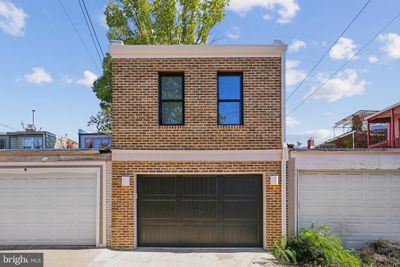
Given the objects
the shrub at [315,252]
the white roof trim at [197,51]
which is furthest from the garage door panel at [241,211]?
the white roof trim at [197,51]

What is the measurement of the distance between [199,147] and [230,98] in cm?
167

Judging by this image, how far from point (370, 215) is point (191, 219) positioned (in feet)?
16.7

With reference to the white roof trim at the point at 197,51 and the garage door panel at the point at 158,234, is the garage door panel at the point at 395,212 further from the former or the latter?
the garage door panel at the point at 158,234

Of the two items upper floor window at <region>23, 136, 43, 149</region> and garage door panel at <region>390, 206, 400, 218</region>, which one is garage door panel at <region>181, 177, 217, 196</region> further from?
upper floor window at <region>23, 136, 43, 149</region>

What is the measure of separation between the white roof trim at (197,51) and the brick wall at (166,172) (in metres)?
3.04

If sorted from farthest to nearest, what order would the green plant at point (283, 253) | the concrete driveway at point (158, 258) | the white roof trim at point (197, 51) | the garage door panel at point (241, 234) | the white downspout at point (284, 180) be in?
the garage door panel at point (241, 234), the white roof trim at point (197, 51), the white downspout at point (284, 180), the green plant at point (283, 253), the concrete driveway at point (158, 258)

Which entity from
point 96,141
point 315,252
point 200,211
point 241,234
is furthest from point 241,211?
point 96,141

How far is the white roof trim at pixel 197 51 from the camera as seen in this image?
9.06 m

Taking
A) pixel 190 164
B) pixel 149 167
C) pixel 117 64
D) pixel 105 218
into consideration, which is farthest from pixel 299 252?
pixel 117 64

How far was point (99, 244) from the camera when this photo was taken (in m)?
9.06

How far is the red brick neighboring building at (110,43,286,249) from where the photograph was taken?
904 cm

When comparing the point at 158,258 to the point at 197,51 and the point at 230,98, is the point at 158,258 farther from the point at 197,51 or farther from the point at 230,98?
the point at 197,51

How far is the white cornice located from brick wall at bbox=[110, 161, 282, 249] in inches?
4.6

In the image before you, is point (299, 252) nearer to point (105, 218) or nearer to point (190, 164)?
point (190, 164)
